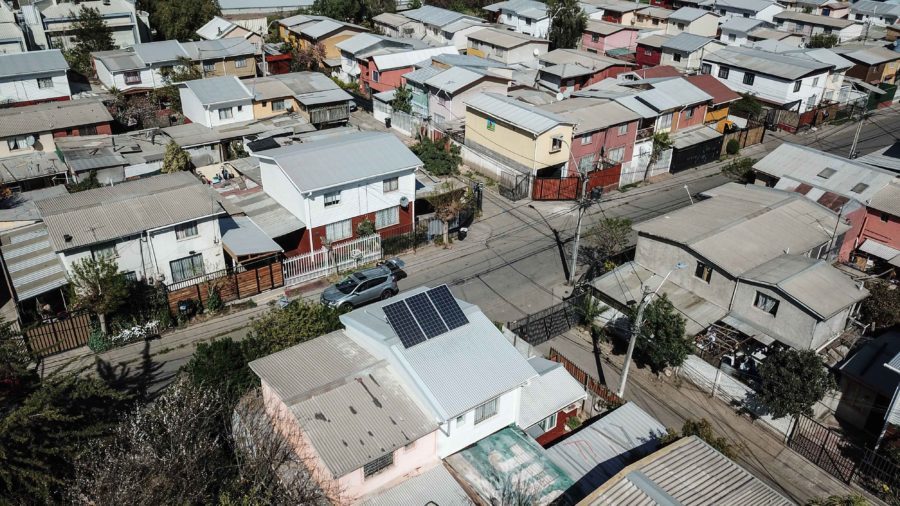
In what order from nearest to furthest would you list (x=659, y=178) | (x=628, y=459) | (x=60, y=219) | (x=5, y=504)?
(x=5, y=504) → (x=628, y=459) → (x=60, y=219) → (x=659, y=178)

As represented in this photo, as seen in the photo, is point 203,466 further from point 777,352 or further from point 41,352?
point 777,352

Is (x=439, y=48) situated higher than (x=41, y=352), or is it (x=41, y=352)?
(x=439, y=48)

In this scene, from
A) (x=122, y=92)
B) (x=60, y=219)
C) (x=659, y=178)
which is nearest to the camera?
(x=60, y=219)

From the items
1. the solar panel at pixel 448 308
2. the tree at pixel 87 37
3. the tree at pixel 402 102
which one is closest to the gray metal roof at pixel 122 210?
the solar panel at pixel 448 308

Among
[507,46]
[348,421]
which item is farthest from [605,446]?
[507,46]

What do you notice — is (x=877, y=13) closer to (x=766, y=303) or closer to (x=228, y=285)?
(x=766, y=303)

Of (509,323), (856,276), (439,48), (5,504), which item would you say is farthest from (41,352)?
(439,48)
